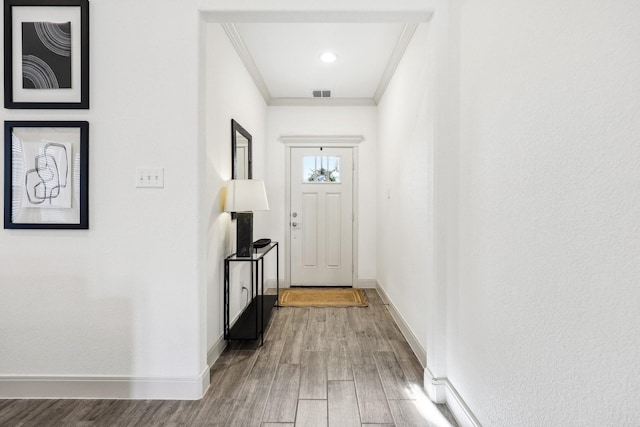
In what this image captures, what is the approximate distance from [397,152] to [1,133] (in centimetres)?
292

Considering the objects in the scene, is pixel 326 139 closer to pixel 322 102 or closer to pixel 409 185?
pixel 322 102

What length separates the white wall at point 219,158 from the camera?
2.51 metres

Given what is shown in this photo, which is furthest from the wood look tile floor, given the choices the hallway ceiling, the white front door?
the hallway ceiling

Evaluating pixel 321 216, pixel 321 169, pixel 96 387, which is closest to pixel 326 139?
pixel 321 169

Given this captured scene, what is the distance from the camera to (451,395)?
6.31ft

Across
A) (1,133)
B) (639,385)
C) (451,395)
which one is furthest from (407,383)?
(1,133)

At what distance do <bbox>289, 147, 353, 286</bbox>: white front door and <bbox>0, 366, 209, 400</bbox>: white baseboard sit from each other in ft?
9.47

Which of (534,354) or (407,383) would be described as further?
(407,383)

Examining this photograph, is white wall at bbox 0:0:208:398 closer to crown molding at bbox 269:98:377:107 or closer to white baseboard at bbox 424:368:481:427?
white baseboard at bbox 424:368:481:427

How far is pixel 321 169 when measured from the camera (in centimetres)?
487

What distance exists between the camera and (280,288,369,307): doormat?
4.00 meters

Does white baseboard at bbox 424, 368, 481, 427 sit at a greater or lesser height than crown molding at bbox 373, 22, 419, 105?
lesser

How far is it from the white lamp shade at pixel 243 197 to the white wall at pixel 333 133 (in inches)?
77.2

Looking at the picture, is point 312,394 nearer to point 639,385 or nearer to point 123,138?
point 639,385
